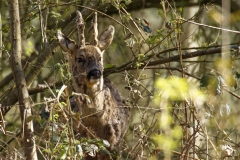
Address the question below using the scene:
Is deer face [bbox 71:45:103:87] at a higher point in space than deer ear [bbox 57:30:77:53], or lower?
lower

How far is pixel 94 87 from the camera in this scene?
6996mm

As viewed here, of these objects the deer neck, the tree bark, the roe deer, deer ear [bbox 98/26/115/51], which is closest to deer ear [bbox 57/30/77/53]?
the roe deer

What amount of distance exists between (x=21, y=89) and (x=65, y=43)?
1968 millimetres

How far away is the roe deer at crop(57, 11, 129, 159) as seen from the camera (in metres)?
6.97

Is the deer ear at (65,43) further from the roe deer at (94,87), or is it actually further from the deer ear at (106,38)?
the deer ear at (106,38)

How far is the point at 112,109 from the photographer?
7.45m

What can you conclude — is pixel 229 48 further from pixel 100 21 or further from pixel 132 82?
pixel 100 21

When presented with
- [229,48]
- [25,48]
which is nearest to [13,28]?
[229,48]

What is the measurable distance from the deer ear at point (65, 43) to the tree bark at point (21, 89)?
1236mm

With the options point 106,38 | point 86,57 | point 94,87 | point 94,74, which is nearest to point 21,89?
point 94,74

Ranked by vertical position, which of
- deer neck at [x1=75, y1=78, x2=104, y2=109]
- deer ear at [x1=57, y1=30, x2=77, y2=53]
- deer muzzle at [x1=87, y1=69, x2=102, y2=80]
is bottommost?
deer neck at [x1=75, y1=78, x2=104, y2=109]

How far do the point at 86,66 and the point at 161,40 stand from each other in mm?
1069

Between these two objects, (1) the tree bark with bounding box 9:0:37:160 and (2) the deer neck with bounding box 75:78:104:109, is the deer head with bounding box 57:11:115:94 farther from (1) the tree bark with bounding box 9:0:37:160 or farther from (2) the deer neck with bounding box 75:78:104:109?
(1) the tree bark with bounding box 9:0:37:160

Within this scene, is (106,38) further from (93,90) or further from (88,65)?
(93,90)
